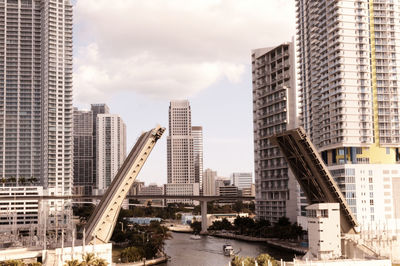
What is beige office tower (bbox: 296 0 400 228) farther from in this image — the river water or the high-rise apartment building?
the high-rise apartment building

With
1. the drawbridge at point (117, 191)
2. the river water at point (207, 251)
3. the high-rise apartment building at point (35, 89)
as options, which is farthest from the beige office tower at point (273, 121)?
the high-rise apartment building at point (35, 89)

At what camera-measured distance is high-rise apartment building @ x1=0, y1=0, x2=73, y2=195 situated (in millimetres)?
152625

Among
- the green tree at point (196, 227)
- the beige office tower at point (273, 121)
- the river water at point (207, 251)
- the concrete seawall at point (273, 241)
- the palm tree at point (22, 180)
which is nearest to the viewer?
the river water at point (207, 251)

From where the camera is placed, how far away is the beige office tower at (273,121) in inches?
4373

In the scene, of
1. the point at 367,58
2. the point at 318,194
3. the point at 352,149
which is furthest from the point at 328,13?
the point at 318,194

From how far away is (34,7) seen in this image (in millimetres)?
161750

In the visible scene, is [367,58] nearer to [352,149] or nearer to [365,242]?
[352,149]

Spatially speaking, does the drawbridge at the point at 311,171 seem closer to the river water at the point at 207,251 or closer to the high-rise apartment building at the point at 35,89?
the river water at the point at 207,251

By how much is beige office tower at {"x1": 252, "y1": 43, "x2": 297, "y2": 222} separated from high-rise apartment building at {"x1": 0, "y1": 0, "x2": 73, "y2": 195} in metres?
61.6

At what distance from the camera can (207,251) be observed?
89.1 meters

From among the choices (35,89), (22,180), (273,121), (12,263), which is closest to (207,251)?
(273,121)

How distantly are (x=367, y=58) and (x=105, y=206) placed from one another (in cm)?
5642

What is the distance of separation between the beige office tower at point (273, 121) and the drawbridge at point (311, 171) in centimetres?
4761

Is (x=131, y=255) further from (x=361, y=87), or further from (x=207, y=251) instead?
(x=361, y=87)
